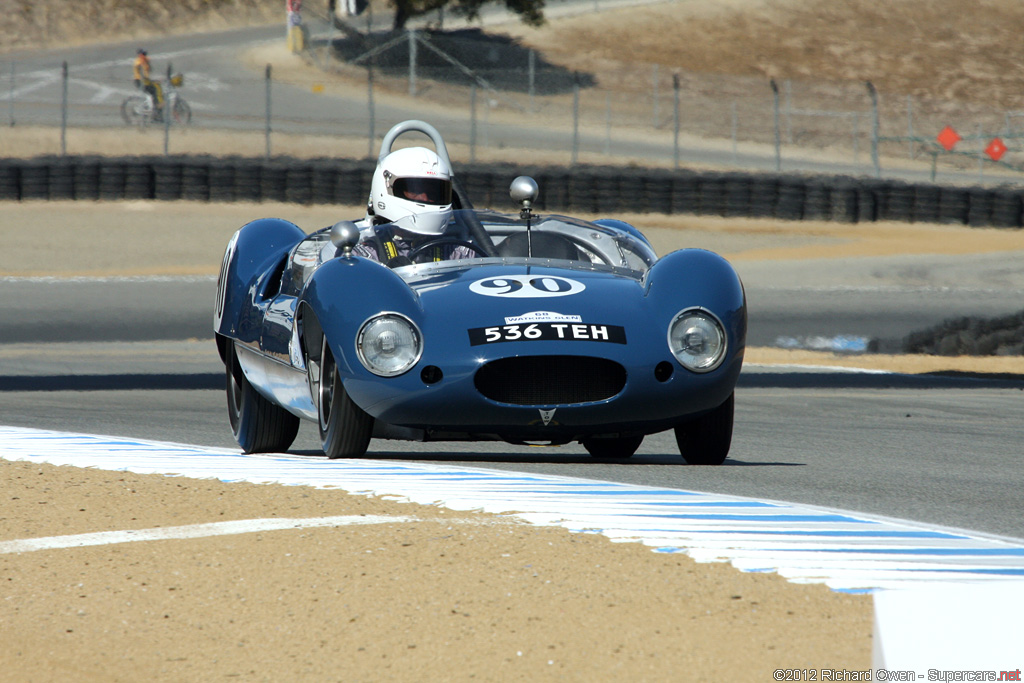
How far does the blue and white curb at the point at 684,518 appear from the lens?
12.7 ft

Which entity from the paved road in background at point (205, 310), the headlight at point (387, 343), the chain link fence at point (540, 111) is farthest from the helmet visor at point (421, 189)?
the chain link fence at point (540, 111)

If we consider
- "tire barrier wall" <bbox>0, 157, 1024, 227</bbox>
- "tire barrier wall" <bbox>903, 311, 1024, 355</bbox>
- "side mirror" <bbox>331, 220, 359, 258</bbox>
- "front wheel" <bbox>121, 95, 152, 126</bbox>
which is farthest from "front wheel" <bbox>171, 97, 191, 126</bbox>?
"side mirror" <bbox>331, 220, 359, 258</bbox>

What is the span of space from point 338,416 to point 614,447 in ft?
5.18

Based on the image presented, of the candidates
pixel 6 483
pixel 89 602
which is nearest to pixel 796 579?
pixel 89 602

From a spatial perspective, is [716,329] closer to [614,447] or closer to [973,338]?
[614,447]

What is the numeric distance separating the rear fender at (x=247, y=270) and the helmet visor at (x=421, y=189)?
563 millimetres

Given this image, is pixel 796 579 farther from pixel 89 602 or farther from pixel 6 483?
pixel 6 483

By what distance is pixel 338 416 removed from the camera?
18.6ft

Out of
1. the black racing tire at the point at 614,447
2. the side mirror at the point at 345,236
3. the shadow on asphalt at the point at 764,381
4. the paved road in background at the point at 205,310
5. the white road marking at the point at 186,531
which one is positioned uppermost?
the side mirror at the point at 345,236

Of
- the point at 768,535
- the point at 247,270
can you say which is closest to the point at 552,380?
the point at 768,535

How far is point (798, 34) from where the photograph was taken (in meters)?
53.8

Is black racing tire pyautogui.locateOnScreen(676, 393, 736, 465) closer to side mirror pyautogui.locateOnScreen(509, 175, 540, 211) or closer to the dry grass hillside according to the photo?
side mirror pyautogui.locateOnScreen(509, 175, 540, 211)

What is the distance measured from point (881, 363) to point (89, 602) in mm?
10815

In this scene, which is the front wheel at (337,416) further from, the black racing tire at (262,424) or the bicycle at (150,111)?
the bicycle at (150,111)
